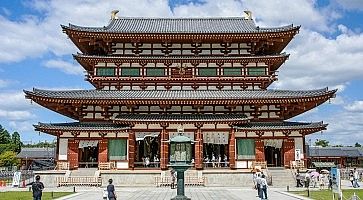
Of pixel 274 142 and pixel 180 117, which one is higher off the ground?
pixel 180 117

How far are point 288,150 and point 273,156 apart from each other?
185 inches

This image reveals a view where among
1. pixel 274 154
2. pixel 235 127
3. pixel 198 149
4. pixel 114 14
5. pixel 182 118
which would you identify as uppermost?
pixel 114 14

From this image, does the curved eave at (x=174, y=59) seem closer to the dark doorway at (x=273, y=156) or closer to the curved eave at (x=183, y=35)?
the curved eave at (x=183, y=35)

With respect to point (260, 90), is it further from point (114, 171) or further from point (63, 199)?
point (63, 199)

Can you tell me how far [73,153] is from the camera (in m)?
40.7

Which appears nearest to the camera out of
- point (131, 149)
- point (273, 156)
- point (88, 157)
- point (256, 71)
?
point (131, 149)

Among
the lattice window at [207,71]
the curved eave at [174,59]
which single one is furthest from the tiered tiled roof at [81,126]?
the lattice window at [207,71]

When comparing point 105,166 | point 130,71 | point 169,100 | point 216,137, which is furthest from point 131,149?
point 130,71

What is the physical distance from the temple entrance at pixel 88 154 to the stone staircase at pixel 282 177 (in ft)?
59.1

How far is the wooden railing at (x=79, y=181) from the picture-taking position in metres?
38.1

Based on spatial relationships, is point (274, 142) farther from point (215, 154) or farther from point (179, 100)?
point (179, 100)

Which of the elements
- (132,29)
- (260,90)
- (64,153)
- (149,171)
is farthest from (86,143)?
(260,90)

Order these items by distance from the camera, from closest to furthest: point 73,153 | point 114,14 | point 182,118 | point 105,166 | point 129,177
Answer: point 129,177, point 105,166, point 182,118, point 73,153, point 114,14

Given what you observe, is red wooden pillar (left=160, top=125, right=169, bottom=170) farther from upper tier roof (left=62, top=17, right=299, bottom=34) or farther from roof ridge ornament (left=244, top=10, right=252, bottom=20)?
roof ridge ornament (left=244, top=10, right=252, bottom=20)
